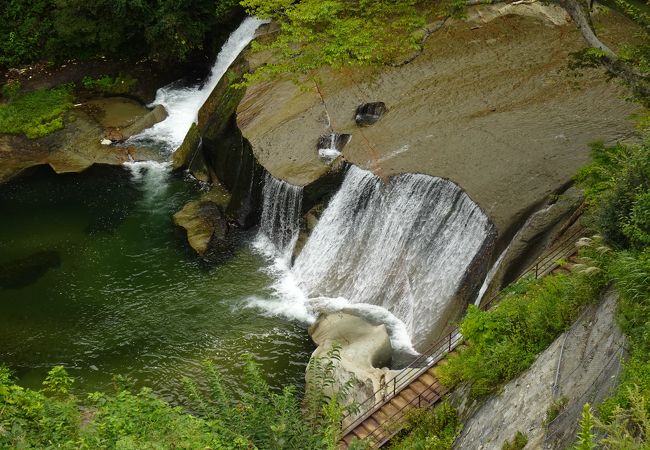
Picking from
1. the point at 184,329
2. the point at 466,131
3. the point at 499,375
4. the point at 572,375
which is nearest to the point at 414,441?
the point at 499,375

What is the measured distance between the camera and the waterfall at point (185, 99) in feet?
81.4

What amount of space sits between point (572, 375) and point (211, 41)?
858 inches

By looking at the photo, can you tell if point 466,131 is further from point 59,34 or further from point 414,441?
point 59,34

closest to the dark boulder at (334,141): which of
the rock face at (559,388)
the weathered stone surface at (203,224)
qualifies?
the weathered stone surface at (203,224)

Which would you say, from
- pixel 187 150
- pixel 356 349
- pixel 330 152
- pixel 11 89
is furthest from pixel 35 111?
pixel 356 349

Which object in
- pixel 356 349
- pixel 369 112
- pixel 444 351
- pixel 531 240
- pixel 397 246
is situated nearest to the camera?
pixel 444 351

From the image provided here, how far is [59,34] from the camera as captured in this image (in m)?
25.3

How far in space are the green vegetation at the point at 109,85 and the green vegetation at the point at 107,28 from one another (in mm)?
1139

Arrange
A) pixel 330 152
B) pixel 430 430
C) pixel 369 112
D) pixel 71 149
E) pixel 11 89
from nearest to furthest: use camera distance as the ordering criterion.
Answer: pixel 430 430
pixel 330 152
pixel 369 112
pixel 71 149
pixel 11 89

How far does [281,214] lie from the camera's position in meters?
19.5

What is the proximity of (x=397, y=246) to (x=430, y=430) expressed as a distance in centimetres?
673

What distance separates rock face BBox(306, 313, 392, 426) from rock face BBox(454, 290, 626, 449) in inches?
154

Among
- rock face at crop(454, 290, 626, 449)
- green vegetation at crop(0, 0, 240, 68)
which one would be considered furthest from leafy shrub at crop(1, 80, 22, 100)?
rock face at crop(454, 290, 626, 449)

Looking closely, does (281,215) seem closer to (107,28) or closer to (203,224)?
(203,224)
